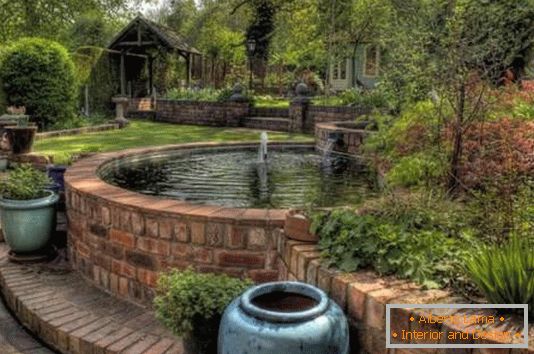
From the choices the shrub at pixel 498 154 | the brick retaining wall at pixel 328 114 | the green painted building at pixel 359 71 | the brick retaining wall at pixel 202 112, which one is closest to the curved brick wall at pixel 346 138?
the brick retaining wall at pixel 328 114

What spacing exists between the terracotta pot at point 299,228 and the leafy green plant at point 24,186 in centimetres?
261

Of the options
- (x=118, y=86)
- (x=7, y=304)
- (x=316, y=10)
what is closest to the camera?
(x=7, y=304)

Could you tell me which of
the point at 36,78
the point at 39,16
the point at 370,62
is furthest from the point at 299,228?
the point at 370,62

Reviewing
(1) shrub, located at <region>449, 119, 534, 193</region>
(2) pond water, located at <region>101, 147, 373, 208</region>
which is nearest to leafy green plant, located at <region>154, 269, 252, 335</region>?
(2) pond water, located at <region>101, 147, 373, 208</region>

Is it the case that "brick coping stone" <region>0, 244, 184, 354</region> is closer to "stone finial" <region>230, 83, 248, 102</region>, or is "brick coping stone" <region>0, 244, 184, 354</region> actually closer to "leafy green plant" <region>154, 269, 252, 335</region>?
"leafy green plant" <region>154, 269, 252, 335</region>

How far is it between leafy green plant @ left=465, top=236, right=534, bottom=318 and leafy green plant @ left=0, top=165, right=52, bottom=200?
369 centimetres

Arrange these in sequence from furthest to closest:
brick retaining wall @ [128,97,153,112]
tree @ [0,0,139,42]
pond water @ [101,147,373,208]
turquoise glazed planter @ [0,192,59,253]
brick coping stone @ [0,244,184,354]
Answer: tree @ [0,0,139,42]
brick retaining wall @ [128,97,153,112]
pond water @ [101,147,373,208]
turquoise glazed planter @ [0,192,59,253]
brick coping stone @ [0,244,184,354]

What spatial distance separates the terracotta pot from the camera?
2.76 meters

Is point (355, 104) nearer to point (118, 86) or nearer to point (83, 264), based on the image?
point (83, 264)

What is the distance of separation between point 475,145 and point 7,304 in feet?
13.3

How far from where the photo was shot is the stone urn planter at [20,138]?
8008 millimetres

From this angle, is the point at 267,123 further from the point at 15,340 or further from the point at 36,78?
the point at 15,340

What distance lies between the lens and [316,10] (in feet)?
55.3

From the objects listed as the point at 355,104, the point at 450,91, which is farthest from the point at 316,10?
the point at 450,91
